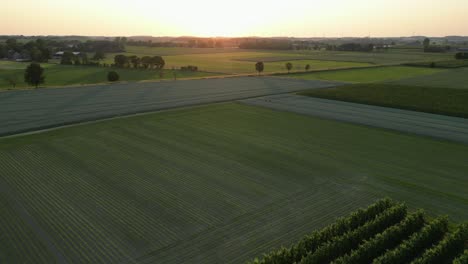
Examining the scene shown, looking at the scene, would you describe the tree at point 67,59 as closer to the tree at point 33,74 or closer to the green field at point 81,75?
the green field at point 81,75

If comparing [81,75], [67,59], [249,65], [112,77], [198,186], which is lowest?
[198,186]

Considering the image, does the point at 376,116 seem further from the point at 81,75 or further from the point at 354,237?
the point at 81,75

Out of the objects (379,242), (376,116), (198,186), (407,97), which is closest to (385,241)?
(379,242)

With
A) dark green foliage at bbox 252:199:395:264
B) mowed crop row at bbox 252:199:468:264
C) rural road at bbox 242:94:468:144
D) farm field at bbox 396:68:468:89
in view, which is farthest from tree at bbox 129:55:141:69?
mowed crop row at bbox 252:199:468:264

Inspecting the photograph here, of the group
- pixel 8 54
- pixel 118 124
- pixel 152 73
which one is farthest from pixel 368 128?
pixel 8 54

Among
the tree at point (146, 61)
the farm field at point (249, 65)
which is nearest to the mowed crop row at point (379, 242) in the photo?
the farm field at point (249, 65)

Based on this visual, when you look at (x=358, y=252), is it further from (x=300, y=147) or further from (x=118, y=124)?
(x=118, y=124)
